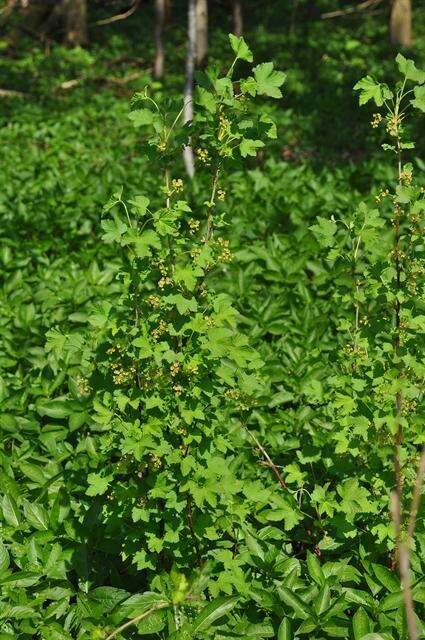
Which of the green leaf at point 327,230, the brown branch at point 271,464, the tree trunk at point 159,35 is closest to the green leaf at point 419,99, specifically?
the green leaf at point 327,230

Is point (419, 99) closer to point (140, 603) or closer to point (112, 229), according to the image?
point (112, 229)

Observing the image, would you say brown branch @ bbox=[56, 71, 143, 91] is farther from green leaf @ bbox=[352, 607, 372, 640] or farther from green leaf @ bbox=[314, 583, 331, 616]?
green leaf @ bbox=[352, 607, 372, 640]

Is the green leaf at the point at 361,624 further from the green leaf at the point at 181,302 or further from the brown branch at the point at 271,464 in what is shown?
the green leaf at the point at 181,302

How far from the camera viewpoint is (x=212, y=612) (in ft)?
8.89

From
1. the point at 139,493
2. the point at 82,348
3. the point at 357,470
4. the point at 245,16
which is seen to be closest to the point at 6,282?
the point at 82,348

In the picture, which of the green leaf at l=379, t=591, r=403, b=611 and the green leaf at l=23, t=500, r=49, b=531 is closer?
the green leaf at l=379, t=591, r=403, b=611

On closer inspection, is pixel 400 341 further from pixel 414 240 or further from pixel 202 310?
pixel 202 310

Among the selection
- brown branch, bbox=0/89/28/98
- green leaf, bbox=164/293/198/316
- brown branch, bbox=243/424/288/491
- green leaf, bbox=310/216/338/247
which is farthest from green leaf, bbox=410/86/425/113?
brown branch, bbox=0/89/28/98

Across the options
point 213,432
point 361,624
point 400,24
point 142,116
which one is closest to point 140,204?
point 142,116

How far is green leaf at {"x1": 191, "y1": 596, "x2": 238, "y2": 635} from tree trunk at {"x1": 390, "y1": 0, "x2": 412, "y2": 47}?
16454 millimetres

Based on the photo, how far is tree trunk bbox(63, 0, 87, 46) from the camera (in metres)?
18.6

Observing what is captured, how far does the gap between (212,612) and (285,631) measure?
0.32m

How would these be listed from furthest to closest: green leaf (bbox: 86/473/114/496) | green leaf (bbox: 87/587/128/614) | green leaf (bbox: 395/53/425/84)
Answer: green leaf (bbox: 87/587/128/614) < green leaf (bbox: 86/473/114/496) < green leaf (bbox: 395/53/425/84)

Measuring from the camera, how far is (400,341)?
114 inches
